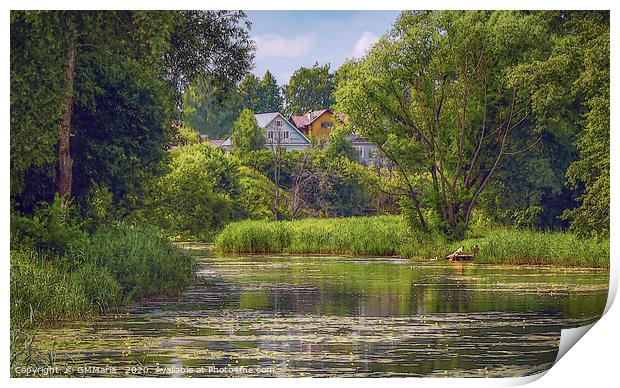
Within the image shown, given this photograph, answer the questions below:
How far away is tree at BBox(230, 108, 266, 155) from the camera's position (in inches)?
653

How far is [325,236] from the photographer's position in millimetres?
19484

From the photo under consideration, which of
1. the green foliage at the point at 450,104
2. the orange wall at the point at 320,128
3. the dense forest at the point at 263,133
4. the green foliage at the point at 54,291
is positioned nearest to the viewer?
the green foliage at the point at 54,291

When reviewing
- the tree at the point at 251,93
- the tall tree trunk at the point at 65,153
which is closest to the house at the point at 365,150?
the tree at the point at 251,93

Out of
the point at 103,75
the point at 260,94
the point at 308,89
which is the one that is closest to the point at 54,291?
the point at 103,75

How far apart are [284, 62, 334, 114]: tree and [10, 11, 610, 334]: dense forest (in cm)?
4

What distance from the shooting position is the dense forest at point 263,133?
14.1m

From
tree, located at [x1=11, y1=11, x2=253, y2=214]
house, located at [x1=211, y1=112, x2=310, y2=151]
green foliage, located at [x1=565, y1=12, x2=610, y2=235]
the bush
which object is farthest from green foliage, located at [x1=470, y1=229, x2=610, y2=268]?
the bush

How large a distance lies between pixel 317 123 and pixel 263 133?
1437 mm

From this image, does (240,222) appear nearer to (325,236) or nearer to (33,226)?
(325,236)

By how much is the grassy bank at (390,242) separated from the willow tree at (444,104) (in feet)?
1.64

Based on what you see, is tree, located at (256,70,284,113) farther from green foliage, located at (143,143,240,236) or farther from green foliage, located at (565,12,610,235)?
green foliage, located at (565,12,610,235)

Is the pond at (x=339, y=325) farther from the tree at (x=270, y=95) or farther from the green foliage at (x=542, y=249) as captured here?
the tree at (x=270, y=95)

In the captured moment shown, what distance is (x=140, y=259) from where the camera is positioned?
1508 centimetres
